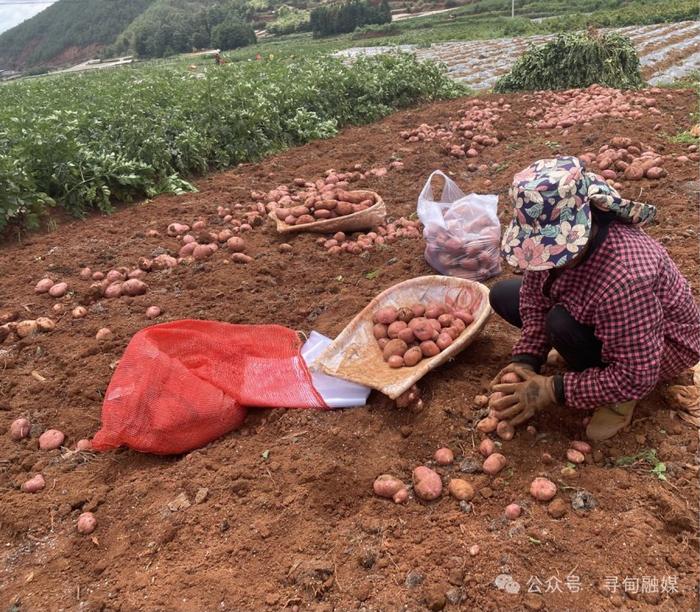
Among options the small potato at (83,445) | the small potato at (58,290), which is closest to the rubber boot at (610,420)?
the small potato at (83,445)

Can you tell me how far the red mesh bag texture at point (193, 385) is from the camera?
244 centimetres

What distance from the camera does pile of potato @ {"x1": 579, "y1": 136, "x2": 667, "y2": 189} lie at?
4582mm

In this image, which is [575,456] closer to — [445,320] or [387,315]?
[445,320]

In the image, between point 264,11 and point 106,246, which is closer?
point 106,246

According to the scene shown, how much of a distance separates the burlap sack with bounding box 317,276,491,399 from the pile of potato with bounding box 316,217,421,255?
1249 millimetres

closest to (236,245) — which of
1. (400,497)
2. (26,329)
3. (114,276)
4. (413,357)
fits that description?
(114,276)

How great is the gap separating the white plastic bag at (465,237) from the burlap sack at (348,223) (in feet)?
2.28

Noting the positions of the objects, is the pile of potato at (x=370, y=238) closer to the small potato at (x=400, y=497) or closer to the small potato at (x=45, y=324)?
the small potato at (x=45, y=324)

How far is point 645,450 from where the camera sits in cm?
214

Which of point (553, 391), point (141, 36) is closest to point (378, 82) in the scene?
point (553, 391)

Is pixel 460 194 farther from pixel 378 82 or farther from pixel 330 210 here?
pixel 378 82

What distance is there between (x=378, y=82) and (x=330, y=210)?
17.2 ft

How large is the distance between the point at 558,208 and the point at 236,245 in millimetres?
2961

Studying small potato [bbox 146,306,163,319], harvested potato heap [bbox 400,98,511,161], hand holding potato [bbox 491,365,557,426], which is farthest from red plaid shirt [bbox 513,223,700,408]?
harvested potato heap [bbox 400,98,511,161]
